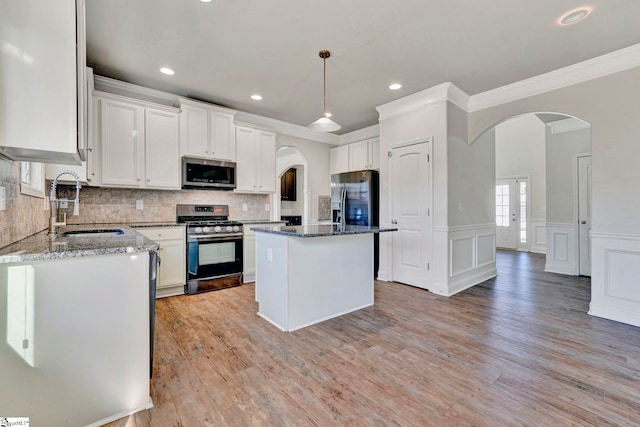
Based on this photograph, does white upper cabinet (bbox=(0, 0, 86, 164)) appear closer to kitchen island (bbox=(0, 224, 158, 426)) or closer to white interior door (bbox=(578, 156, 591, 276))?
kitchen island (bbox=(0, 224, 158, 426))

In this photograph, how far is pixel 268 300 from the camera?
287cm

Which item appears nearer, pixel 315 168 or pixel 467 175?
pixel 467 175

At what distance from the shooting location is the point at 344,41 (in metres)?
2.67

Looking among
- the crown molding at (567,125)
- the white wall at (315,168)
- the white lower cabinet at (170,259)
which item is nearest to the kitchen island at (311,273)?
the white lower cabinet at (170,259)

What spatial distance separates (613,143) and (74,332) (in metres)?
4.58

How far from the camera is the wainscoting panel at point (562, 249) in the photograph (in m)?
4.72

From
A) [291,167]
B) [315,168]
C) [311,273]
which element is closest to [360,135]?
[315,168]

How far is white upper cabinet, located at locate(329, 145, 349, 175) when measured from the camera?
223 inches

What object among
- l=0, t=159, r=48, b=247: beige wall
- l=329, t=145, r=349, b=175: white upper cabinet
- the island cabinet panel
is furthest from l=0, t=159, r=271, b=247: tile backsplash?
the island cabinet panel

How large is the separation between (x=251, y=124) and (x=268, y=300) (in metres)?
2.80

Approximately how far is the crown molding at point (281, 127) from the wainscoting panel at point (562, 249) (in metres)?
4.20

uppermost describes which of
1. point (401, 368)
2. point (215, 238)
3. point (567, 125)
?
point (567, 125)

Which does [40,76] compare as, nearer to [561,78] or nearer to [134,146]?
[134,146]

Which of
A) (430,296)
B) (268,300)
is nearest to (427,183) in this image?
(430,296)
